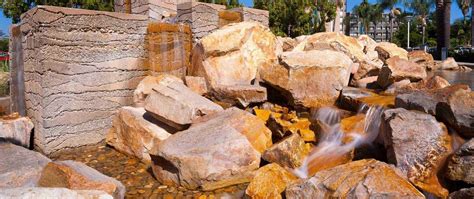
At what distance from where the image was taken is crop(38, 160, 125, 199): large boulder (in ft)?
13.0

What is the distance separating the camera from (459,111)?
4.14 metres

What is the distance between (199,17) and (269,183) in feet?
15.4

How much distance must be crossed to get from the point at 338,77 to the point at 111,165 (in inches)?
147

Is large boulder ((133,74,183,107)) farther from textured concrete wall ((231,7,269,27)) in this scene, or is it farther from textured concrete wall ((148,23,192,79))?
textured concrete wall ((231,7,269,27))

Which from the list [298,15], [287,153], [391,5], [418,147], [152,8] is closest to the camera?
[418,147]

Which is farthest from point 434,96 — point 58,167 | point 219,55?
point 58,167

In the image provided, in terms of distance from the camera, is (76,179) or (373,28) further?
(373,28)

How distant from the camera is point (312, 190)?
145 inches

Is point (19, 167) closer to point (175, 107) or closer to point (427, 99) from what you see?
point (175, 107)

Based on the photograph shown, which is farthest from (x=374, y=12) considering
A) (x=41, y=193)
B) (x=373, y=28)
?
(x=41, y=193)

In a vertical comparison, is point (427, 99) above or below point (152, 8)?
below

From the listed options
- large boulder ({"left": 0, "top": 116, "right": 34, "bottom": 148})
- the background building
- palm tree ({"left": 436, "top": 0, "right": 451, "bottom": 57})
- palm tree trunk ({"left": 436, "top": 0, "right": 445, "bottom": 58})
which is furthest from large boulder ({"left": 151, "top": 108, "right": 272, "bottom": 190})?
the background building

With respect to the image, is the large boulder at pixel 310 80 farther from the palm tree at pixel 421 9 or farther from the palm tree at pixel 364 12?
the palm tree at pixel 421 9

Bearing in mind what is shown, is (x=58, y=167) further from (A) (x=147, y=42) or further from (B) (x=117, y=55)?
(A) (x=147, y=42)
